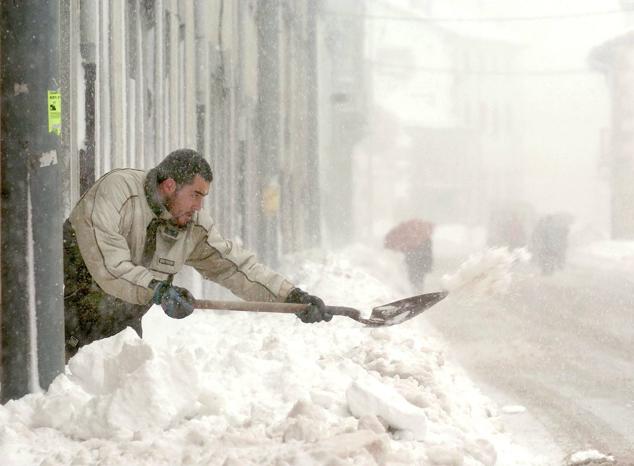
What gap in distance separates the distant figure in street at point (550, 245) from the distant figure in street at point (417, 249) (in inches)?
152

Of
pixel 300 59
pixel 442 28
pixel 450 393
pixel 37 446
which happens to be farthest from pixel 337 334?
pixel 442 28

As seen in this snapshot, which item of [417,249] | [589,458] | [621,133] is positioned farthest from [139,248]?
[621,133]

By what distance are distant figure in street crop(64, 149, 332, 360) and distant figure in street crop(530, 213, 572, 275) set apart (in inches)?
543

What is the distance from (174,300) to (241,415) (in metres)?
0.66

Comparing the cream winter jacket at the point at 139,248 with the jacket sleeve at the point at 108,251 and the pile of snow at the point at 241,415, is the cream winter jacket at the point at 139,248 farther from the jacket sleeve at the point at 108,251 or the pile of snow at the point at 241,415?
the pile of snow at the point at 241,415

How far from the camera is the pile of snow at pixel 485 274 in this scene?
5676 mm

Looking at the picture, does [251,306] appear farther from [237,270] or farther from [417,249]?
[417,249]

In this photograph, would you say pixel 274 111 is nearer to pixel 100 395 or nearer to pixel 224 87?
pixel 224 87

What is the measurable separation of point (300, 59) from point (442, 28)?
148 ft

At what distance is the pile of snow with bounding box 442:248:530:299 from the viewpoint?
568 cm

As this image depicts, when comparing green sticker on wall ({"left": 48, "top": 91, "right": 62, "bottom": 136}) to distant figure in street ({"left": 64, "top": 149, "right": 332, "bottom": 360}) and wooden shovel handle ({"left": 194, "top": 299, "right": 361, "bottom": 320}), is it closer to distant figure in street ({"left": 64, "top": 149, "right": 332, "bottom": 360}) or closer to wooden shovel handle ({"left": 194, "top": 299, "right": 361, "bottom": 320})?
distant figure in street ({"left": 64, "top": 149, "right": 332, "bottom": 360})

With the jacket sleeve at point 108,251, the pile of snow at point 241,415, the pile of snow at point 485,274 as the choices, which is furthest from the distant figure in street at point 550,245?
the jacket sleeve at point 108,251

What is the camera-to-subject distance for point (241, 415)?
392 centimetres

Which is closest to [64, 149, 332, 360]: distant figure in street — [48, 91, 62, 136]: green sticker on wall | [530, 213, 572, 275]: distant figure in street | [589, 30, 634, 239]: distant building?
[48, 91, 62, 136]: green sticker on wall
